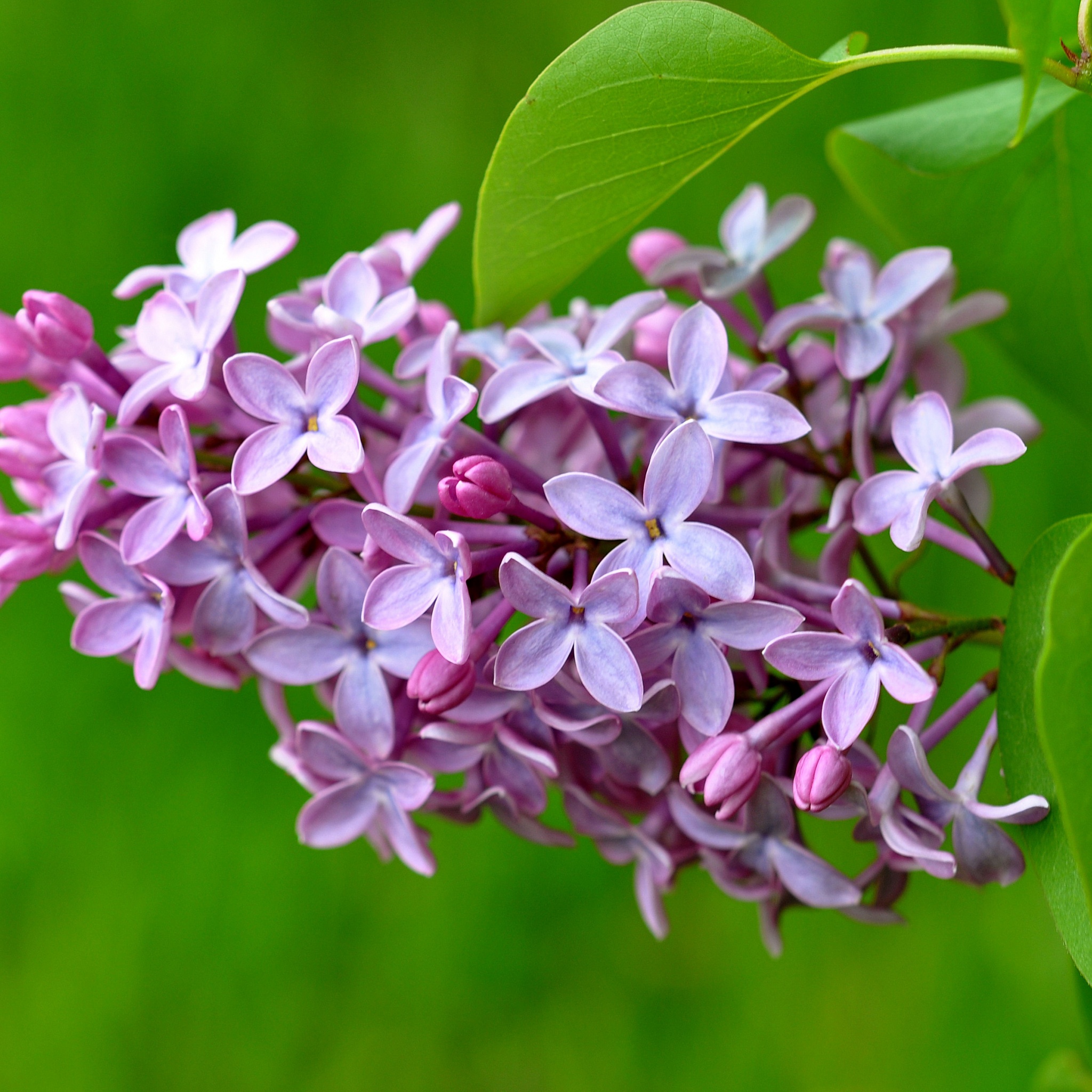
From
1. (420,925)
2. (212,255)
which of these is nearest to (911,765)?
(212,255)

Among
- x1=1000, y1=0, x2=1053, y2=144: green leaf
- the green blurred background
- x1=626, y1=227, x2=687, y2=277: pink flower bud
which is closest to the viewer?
x1=1000, y1=0, x2=1053, y2=144: green leaf

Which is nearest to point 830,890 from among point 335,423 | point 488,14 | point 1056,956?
point 335,423

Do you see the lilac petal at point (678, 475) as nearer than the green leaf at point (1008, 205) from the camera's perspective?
Yes

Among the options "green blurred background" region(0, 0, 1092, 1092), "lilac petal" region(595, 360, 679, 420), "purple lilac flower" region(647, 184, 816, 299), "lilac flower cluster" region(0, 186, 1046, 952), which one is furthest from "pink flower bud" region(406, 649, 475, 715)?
"green blurred background" region(0, 0, 1092, 1092)

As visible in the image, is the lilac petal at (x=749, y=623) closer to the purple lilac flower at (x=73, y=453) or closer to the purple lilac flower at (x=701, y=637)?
the purple lilac flower at (x=701, y=637)

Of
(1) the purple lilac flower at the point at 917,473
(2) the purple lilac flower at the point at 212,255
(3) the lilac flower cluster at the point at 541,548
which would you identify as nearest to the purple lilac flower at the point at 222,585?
(3) the lilac flower cluster at the point at 541,548

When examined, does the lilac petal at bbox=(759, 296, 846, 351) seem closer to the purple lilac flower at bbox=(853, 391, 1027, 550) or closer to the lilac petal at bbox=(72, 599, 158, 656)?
the purple lilac flower at bbox=(853, 391, 1027, 550)

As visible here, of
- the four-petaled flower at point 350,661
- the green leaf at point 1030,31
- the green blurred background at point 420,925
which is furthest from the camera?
the green blurred background at point 420,925

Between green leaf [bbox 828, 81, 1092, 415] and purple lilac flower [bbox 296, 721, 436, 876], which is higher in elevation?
green leaf [bbox 828, 81, 1092, 415]
